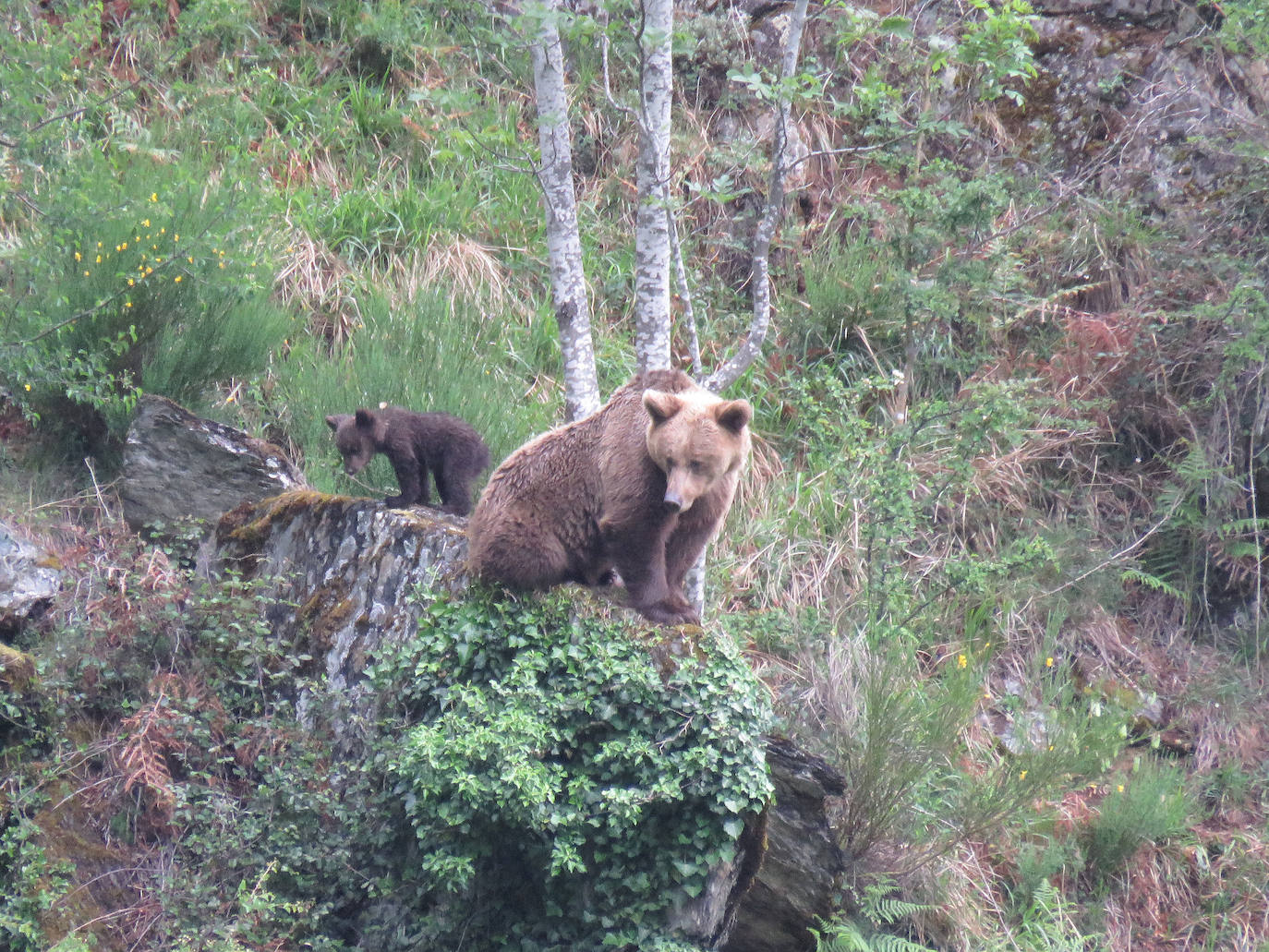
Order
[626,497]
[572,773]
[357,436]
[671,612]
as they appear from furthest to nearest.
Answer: [357,436]
[626,497]
[671,612]
[572,773]

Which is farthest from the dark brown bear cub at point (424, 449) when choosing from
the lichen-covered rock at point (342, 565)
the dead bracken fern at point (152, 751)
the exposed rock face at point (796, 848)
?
the exposed rock face at point (796, 848)

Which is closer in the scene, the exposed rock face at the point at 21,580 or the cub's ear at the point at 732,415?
the cub's ear at the point at 732,415

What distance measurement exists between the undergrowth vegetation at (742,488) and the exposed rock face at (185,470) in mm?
267

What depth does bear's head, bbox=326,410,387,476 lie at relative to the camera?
642cm

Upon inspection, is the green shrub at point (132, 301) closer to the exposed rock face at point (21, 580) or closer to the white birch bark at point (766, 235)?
the exposed rock face at point (21, 580)

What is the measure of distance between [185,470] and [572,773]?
3.43 metres

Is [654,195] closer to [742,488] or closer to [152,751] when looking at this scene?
[742,488]

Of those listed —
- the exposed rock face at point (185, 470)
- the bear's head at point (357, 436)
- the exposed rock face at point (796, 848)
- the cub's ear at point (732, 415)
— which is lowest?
the exposed rock face at point (796, 848)

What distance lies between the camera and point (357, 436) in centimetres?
656

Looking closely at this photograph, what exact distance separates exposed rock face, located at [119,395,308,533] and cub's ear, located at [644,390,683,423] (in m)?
2.83

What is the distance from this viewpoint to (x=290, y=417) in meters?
7.89

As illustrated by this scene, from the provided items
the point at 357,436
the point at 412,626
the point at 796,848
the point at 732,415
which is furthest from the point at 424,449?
the point at 796,848

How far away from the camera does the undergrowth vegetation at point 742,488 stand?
4.61 meters

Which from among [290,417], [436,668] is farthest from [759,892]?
[290,417]
